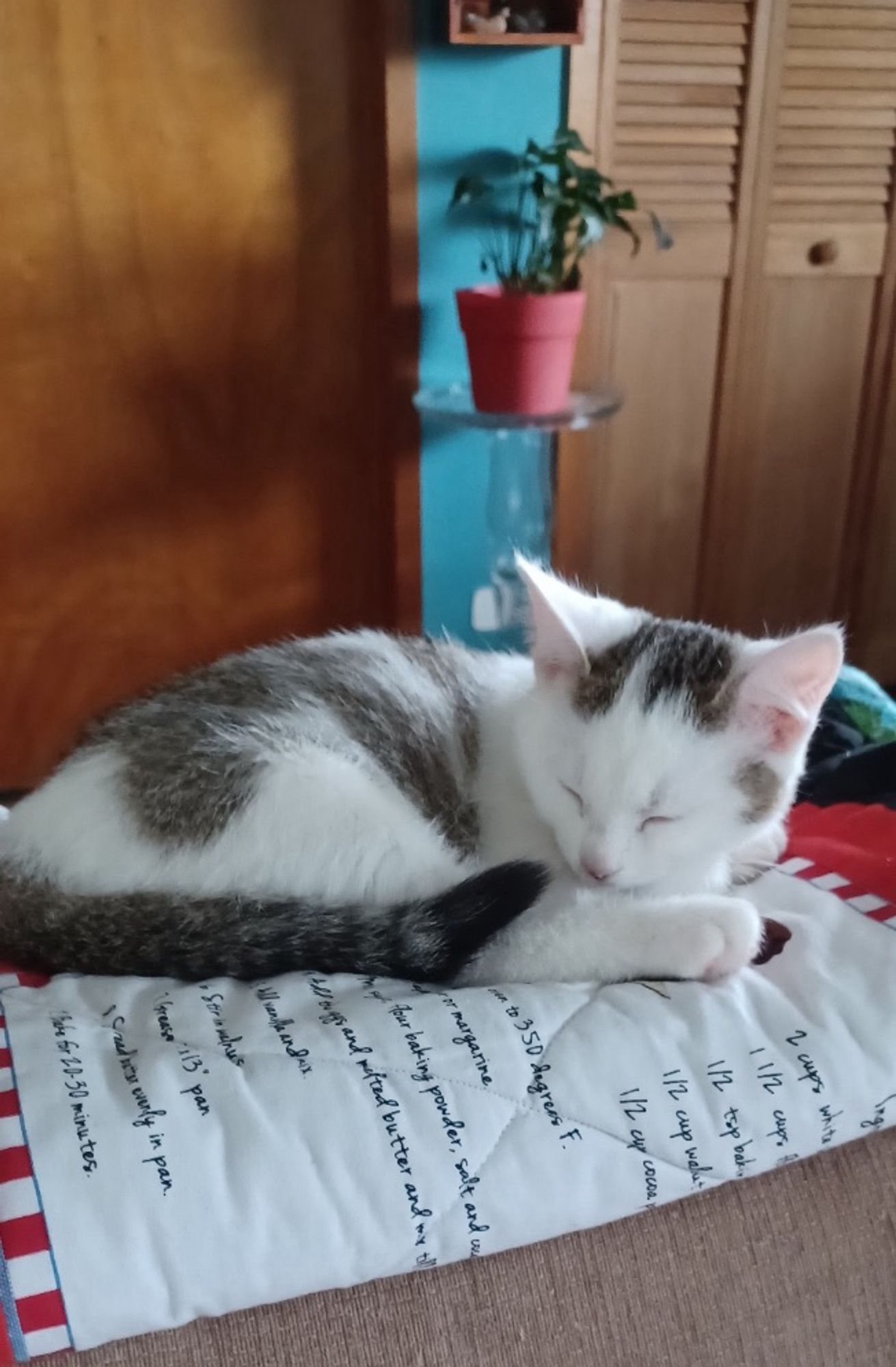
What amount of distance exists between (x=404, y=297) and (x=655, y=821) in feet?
4.73

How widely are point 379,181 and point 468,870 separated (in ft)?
5.24

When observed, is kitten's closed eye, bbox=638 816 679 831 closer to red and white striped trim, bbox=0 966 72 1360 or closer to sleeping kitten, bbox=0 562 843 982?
sleeping kitten, bbox=0 562 843 982

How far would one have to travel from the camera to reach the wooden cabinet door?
1.96 meters

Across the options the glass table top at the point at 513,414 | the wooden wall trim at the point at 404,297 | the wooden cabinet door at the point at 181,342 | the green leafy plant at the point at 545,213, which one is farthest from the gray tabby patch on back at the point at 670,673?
the wooden cabinet door at the point at 181,342

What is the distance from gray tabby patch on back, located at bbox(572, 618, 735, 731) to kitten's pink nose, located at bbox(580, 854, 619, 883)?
14 cm

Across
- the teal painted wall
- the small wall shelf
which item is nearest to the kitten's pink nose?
the teal painted wall

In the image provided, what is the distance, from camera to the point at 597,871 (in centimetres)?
91

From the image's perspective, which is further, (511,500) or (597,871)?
(511,500)

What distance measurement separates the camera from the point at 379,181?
2.06 meters

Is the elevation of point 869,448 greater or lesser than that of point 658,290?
lesser

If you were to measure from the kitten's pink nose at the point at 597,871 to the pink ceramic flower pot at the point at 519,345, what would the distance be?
3.82 feet

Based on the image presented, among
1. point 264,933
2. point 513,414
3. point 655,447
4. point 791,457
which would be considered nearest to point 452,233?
point 513,414

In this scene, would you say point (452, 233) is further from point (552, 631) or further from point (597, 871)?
point (597, 871)

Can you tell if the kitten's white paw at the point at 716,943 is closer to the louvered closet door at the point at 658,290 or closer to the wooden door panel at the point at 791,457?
the louvered closet door at the point at 658,290
